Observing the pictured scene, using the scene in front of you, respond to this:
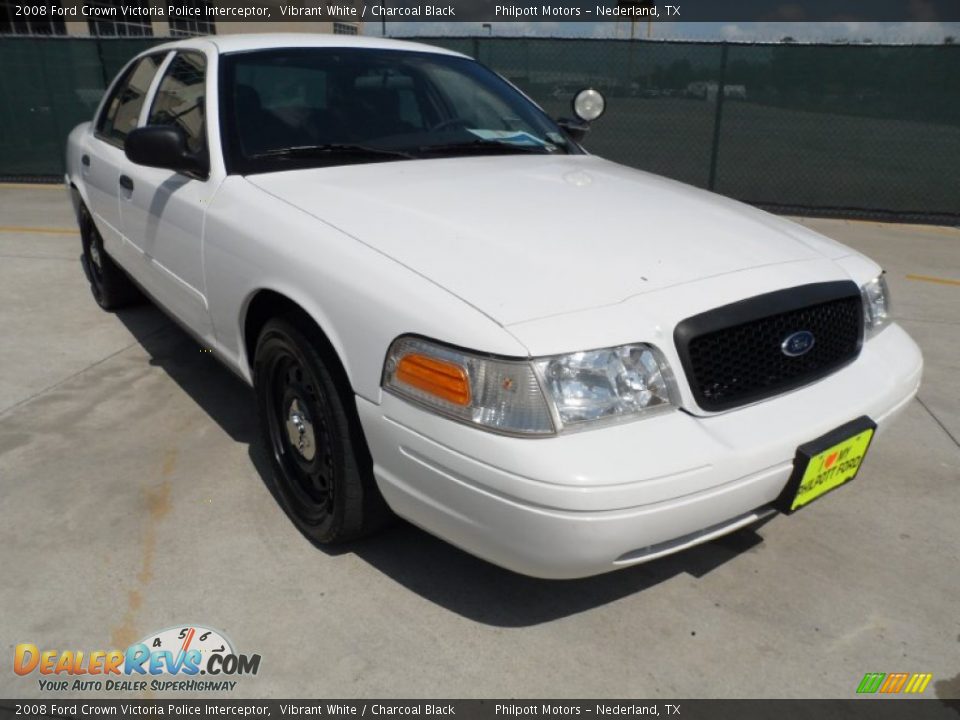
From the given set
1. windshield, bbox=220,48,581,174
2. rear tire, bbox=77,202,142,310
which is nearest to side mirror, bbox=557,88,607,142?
windshield, bbox=220,48,581,174

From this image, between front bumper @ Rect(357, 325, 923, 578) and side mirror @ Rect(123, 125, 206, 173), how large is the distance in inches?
55.8

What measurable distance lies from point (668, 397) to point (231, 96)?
216 cm

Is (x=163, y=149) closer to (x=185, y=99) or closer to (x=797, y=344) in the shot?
(x=185, y=99)

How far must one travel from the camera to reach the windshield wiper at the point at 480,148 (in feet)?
10.8

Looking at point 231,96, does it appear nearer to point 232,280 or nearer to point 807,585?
point 232,280

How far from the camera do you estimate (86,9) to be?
18812mm

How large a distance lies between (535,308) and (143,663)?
1.49 metres

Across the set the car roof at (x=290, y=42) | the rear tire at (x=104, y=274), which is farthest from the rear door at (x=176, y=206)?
the rear tire at (x=104, y=274)

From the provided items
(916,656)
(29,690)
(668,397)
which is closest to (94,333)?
(29,690)

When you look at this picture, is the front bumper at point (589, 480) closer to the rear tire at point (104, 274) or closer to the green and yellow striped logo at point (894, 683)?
the green and yellow striped logo at point (894, 683)

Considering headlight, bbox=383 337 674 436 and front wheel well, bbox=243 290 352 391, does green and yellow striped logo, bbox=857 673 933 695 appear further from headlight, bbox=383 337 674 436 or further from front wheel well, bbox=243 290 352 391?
front wheel well, bbox=243 290 352 391

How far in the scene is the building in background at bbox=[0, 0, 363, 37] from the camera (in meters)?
18.3

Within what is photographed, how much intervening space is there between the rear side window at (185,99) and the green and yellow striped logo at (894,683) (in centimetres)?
287

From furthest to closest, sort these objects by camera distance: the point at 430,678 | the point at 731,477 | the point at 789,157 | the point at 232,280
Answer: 1. the point at 789,157
2. the point at 232,280
3. the point at 430,678
4. the point at 731,477
